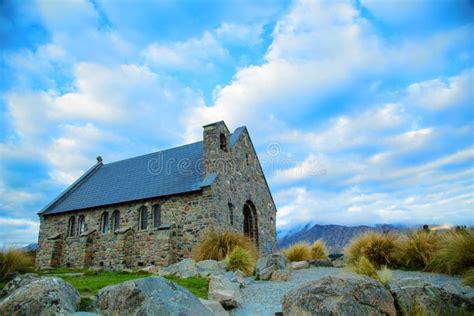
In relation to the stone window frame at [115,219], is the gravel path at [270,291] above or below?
below

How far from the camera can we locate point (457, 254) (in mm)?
9555

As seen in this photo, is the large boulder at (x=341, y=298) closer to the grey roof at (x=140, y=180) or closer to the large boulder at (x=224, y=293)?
the large boulder at (x=224, y=293)

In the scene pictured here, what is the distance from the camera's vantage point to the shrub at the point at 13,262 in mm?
11117

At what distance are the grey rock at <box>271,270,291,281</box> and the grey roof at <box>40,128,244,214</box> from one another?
858 centimetres

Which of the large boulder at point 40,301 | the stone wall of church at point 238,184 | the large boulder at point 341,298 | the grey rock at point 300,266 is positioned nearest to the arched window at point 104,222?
the stone wall of church at point 238,184

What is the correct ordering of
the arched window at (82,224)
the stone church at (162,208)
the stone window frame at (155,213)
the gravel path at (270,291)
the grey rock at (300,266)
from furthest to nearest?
the arched window at (82,224) → the stone window frame at (155,213) → the stone church at (162,208) → the grey rock at (300,266) → the gravel path at (270,291)

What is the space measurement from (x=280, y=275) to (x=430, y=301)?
5.86 m

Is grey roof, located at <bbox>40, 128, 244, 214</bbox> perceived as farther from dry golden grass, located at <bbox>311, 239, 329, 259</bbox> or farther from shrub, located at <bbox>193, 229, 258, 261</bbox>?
dry golden grass, located at <bbox>311, 239, 329, 259</bbox>

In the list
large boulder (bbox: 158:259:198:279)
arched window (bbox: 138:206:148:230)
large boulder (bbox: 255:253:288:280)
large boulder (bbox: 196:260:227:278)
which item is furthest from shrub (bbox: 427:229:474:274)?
arched window (bbox: 138:206:148:230)

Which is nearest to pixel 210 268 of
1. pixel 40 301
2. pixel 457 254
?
pixel 40 301

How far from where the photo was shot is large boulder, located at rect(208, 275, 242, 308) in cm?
754

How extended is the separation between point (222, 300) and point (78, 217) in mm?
21569

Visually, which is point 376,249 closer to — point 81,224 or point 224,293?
point 224,293

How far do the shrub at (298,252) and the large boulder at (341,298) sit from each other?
10.7 meters
